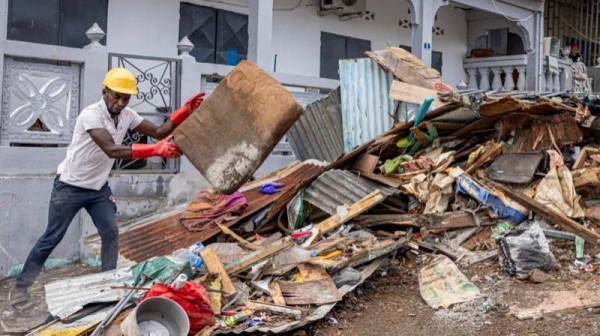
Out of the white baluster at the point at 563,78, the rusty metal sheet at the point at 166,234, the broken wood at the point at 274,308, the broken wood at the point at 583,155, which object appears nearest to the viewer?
the broken wood at the point at 274,308

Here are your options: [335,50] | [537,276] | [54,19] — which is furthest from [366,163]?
[335,50]

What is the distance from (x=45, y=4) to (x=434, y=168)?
5850 millimetres

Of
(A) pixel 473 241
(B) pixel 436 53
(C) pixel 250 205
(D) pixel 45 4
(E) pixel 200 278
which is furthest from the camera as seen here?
(B) pixel 436 53

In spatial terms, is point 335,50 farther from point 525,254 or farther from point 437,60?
point 525,254

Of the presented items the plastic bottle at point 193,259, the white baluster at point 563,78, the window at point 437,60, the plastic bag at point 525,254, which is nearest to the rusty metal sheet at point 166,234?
the plastic bottle at point 193,259

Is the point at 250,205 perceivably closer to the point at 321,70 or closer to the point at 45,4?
the point at 45,4

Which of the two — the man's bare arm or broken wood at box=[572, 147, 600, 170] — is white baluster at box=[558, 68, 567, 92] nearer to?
broken wood at box=[572, 147, 600, 170]

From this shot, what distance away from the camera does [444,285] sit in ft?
15.9

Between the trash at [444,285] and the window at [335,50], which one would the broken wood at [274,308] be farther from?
the window at [335,50]

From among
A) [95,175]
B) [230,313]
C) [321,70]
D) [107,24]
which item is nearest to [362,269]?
[230,313]

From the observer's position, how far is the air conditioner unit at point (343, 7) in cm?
1138

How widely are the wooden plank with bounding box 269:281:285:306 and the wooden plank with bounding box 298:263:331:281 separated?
249mm

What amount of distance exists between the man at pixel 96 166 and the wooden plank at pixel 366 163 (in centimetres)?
256

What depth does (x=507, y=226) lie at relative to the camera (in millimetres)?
5797
